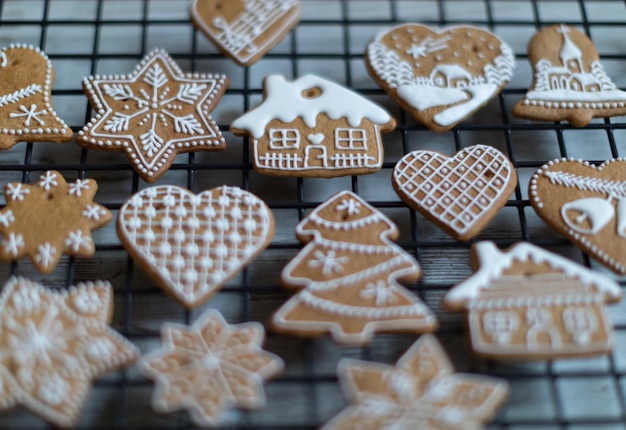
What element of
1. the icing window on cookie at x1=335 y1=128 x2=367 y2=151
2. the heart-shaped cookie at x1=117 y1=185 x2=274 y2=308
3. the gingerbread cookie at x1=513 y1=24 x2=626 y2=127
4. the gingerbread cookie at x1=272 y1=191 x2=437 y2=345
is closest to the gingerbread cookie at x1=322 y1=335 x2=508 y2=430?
the gingerbread cookie at x1=272 y1=191 x2=437 y2=345

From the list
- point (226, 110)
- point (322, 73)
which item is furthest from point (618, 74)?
point (226, 110)

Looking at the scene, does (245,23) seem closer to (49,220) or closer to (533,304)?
(49,220)

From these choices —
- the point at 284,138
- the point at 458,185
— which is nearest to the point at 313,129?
the point at 284,138

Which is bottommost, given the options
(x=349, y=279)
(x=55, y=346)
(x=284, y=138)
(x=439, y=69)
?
(x=55, y=346)

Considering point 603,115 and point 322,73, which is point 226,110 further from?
point 603,115

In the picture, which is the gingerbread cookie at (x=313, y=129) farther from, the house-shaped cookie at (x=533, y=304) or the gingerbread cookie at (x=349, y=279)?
the house-shaped cookie at (x=533, y=304)
